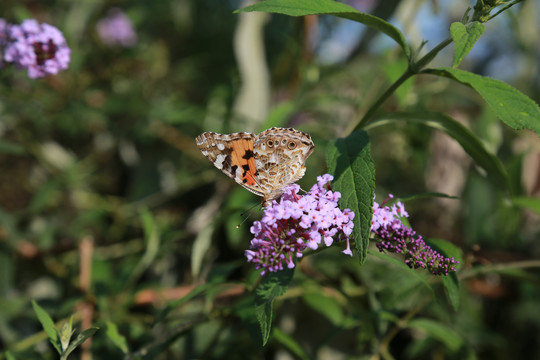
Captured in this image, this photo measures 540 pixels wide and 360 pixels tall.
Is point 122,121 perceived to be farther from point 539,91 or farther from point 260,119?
point 539,91

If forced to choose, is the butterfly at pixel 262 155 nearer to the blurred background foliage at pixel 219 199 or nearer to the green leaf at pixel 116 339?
the blurred background foliage at pixel 219 199

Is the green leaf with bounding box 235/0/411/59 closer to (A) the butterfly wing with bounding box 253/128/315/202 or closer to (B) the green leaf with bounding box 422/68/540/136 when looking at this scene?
(B) the green leaf with bounding box 422/68/540/136

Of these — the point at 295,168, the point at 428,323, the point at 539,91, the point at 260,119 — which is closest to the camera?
the point at 295,168

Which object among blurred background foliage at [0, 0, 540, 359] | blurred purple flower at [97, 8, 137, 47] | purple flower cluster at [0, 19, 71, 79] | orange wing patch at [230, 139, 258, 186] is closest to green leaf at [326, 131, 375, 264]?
orange wing patch at [230, 139, 258, 186]

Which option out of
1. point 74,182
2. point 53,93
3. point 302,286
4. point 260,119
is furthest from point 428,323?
point 53,93

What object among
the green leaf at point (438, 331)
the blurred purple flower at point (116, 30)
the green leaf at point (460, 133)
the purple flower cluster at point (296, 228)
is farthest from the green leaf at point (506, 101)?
the blurred purple flower at point (116, 30)
